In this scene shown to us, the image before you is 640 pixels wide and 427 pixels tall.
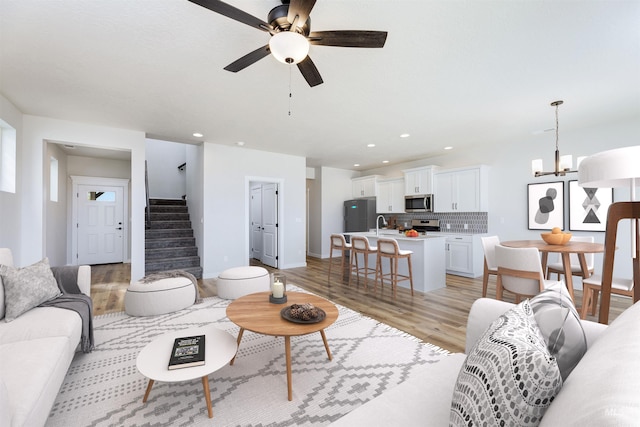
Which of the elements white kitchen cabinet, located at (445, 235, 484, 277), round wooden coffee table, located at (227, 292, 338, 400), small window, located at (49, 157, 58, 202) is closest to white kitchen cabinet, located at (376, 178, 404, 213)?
white kitchen cabinet, located at (445, 235, 484, 277)

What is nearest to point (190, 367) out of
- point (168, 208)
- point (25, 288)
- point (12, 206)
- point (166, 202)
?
point (25, 288)

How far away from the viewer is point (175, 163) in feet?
26.9

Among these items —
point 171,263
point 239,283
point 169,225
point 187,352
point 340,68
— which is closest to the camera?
point 187,352

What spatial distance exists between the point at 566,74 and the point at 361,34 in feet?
7.81

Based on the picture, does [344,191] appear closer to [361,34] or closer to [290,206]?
[290,206]

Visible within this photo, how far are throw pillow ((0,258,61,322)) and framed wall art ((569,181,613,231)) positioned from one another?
6496 mm

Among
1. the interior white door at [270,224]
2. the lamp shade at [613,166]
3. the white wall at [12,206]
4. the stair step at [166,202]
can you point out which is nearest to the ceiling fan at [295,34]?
the lamp shade at [613,166]

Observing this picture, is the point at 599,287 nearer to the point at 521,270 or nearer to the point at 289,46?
the point at 521,270

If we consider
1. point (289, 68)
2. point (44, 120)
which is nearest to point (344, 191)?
point (289, 68)

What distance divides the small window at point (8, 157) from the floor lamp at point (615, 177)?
5405 mm

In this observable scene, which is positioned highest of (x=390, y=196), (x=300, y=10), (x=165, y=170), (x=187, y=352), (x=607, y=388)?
(x=165, y=170)

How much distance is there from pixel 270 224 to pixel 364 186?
2.94 meters

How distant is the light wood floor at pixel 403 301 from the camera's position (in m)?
2.87

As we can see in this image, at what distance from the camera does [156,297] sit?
3.22 m
